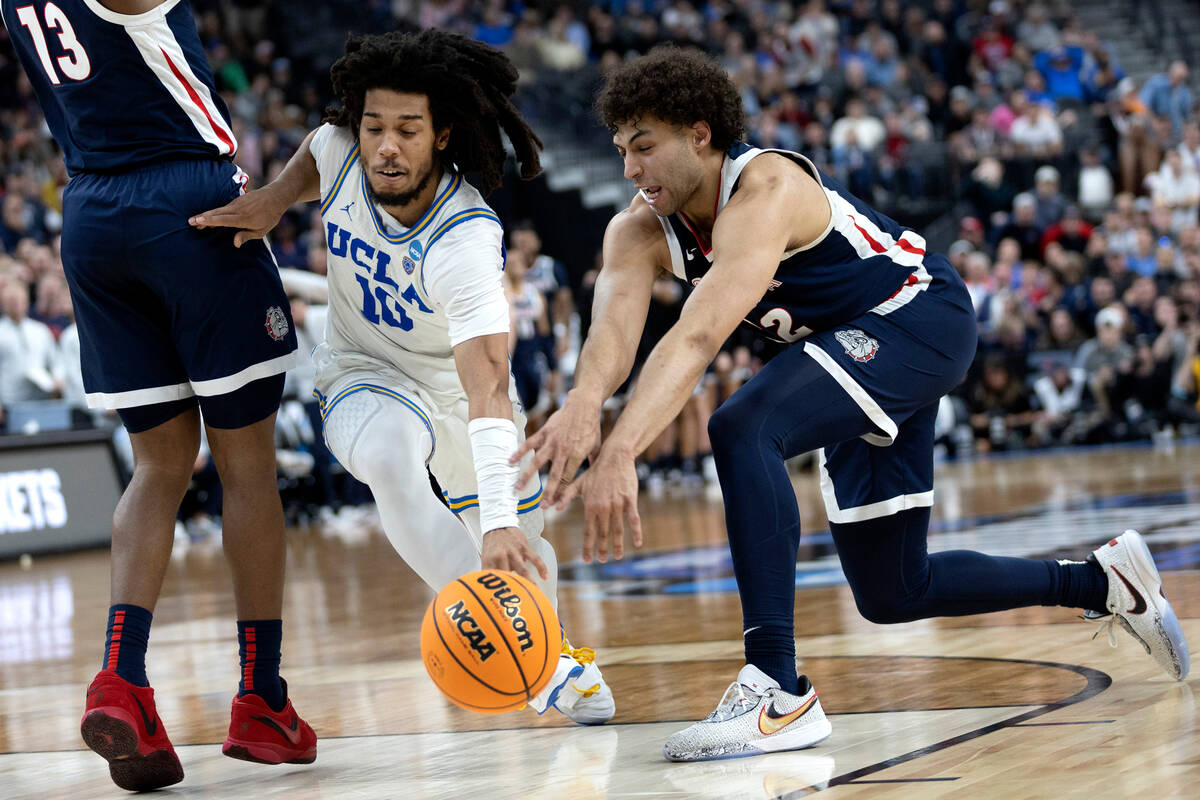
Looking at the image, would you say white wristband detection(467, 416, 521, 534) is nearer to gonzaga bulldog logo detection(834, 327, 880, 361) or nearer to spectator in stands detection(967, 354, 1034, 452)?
gonzaga bulldog logo detection(834, 327, 880, 361)

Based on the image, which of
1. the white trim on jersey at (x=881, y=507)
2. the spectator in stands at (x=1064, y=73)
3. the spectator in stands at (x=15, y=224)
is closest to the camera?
the white trim on jersey at (x=881, y=507)

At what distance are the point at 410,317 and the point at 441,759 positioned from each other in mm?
1176

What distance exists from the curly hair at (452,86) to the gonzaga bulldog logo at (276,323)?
1.84ft

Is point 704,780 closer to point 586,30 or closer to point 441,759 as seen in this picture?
point 441,759

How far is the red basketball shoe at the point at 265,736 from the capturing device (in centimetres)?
350

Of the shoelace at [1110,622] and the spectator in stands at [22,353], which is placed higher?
the spectator in stands at [22,353]

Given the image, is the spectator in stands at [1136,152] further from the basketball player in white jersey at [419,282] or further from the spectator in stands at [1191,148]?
the basketball player in white jersey at [419,282]

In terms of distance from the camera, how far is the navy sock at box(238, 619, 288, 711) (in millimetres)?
3588

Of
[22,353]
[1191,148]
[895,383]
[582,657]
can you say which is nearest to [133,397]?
[582,657]

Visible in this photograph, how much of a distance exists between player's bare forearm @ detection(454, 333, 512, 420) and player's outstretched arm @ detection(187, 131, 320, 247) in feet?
1.99

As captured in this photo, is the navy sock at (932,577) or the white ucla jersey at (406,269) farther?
the navy sock at (932,577)

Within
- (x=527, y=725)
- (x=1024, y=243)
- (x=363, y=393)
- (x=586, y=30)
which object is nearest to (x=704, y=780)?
(x=527, y=725)

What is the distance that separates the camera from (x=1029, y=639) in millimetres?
4570

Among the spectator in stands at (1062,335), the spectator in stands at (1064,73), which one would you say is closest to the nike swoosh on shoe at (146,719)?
the spectator in stands at (1062,335)
